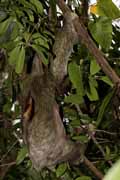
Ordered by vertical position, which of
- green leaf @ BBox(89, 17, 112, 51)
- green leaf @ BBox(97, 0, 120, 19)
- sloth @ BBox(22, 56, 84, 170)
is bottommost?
sloth @ BBox(22, 56, 84, 170)

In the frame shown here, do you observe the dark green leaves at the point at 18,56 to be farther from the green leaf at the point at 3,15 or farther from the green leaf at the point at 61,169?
the green leaf at the point at 61,169

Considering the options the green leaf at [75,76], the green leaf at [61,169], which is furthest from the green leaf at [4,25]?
the green leaf at [61,169]

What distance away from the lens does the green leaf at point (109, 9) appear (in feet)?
1.53

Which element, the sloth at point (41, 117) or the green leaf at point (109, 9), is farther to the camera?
the sloth at point (41, 117)

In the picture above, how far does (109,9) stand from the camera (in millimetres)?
471

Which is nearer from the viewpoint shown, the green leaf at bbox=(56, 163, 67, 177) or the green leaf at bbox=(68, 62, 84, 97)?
the green leaf at bbox=(68, 62, 84, 97)

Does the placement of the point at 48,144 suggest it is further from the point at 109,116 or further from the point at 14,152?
the point at 14,152

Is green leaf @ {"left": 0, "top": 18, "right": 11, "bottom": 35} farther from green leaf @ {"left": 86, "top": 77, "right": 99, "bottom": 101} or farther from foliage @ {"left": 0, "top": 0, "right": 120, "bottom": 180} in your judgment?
green leaf @ {"left": 86, "top": 77, "right": 99, "bottom": 101}

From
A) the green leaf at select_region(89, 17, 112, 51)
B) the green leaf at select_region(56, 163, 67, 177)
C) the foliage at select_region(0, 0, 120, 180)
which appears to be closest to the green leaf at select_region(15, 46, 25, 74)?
the foliage at select_region(0, 0, 120, 180)

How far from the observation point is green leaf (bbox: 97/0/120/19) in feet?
1.53

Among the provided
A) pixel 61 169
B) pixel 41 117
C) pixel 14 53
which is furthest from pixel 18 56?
pixel 61 169

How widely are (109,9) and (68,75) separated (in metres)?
0.18

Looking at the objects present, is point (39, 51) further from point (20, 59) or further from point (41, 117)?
point (41, 117)

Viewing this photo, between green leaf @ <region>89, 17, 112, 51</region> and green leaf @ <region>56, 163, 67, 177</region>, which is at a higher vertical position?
green leaf @ <region>89, 17, 112, 51</region>
